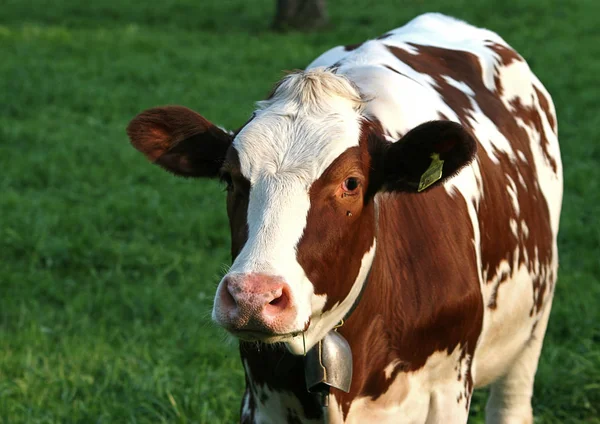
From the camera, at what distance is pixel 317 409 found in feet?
12.1

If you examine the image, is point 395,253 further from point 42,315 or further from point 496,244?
point 42,315

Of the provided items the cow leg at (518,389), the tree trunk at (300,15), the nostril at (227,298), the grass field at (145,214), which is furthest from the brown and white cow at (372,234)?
the tree trunk at (300,15)

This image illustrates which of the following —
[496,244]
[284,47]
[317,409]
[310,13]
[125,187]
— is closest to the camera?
[317,409]

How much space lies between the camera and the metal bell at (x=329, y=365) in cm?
350

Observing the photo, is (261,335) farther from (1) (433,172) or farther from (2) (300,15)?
(2) (300,15)

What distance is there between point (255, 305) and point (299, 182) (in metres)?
0.50

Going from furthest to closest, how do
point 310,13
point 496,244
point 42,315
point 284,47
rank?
point 310,13 → point 284,47 → point 42,315 → point 496,244

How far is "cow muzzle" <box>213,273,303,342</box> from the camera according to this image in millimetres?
2867

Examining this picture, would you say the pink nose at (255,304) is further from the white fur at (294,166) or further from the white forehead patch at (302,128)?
the white forehead patch at (302,128)

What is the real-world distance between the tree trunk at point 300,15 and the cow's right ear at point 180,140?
43.6 ft

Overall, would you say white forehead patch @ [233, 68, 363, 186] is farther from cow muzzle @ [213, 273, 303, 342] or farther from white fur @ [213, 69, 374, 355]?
cow muzzle @ [213, 273, 303, 342]

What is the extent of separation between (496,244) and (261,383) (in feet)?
3.86

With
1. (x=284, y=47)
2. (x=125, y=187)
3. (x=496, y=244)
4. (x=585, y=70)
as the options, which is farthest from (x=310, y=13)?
(x=496, y=244)


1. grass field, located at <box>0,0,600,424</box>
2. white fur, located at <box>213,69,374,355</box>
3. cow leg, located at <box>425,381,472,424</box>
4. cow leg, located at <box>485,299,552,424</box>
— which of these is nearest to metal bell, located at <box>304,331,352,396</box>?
white fur, located at <box>213,69,374,355</box>
